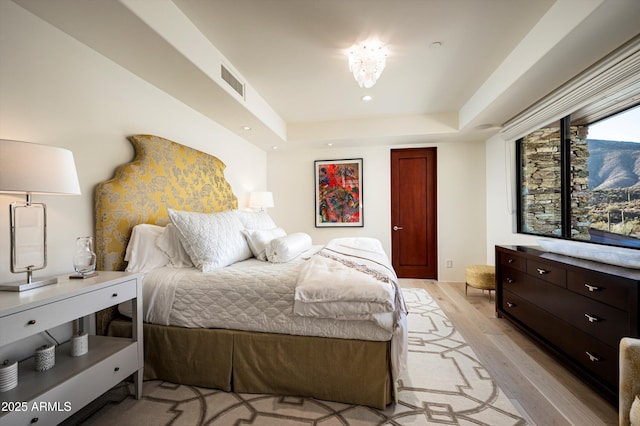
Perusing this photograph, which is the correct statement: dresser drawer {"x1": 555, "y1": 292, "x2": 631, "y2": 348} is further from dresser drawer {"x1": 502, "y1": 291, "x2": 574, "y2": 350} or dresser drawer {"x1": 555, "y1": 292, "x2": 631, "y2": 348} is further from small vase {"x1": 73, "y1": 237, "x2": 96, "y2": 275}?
small vase {"x1": 73, "y1": 237, "x2": 96, "y2": 275}

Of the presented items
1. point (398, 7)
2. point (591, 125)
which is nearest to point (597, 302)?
point (591, 125)

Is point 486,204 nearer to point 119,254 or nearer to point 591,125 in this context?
point 591,125

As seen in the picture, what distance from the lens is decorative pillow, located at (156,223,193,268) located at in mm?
2061

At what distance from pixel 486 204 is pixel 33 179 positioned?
16.6 ft

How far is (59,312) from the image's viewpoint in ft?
3.97

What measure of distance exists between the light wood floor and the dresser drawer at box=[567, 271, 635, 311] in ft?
1.99

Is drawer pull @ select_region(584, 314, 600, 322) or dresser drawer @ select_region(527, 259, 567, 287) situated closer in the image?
drawer pull @ select_region(584, 314, 600, 322)

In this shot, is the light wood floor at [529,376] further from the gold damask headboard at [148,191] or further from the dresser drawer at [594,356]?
the gold damask headboard at [148,191]

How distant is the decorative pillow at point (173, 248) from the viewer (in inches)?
81.1

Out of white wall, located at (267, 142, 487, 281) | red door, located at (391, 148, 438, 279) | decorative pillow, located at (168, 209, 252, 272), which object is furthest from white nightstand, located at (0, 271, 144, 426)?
red door, located at (391, 148, 438, 279)

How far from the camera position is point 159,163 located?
91.2 inches

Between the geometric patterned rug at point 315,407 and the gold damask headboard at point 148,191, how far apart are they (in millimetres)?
876

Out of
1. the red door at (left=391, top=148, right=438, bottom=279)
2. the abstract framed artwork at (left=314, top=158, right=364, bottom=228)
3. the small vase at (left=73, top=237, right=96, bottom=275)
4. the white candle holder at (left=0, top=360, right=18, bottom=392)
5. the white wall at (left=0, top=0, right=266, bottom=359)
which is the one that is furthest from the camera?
the abstract framed artwork at (left=314, top=158, right=364, bottom=228)

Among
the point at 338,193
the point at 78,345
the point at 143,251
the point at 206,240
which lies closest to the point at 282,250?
the point at 206,240
